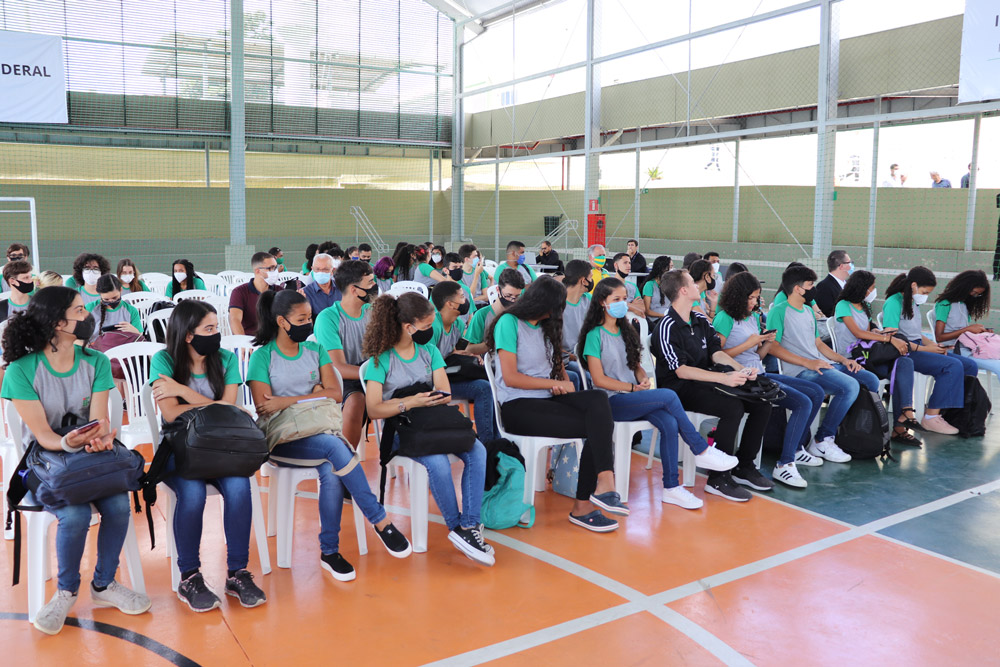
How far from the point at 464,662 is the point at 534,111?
16.2 meters

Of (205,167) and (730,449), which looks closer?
(730,449)

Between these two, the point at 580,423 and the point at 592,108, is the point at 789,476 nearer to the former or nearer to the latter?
the point at 580,423

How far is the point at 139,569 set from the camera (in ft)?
10.7

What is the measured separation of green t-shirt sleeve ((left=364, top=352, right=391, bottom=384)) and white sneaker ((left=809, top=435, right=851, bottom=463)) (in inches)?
125

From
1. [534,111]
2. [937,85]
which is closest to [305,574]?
[937,85]

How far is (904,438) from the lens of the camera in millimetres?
5727

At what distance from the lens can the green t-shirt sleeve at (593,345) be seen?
176 inches

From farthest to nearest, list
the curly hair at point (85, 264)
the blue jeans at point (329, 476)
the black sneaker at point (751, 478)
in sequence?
the curly hair at point (85, 264) < the black sneaker at point (751, 478) < the blue jeans at point (329, 476)

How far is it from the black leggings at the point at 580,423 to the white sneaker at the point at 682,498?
50 centimetres

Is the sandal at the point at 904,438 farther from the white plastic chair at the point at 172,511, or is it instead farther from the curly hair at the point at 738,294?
the white plastic chair at the point at 172,511

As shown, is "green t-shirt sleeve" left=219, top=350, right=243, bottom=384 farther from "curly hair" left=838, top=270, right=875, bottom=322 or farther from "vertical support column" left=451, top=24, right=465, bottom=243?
"vertical support column" left=451, top=24, right=465, bottom=243

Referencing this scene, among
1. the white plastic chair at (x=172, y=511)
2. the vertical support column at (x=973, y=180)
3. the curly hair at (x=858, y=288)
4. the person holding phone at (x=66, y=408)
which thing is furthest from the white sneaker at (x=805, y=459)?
the vertical support column at (x=973, y=180)

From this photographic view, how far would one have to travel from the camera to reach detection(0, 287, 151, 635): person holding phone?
118 inches

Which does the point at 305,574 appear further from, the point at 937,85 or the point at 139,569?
the point at 937,85
